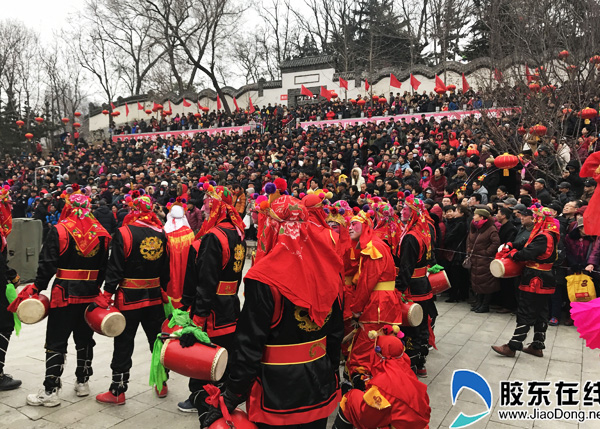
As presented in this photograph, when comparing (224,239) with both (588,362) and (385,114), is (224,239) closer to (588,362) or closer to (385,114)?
(588,362)

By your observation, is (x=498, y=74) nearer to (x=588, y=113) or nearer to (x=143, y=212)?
(x=588, y=113)

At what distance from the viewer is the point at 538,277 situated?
5.35m

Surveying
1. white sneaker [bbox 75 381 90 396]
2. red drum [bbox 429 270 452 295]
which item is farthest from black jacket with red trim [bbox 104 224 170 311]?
red drum [bbox 429 270 452 295]

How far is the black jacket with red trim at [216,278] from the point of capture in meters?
3.75

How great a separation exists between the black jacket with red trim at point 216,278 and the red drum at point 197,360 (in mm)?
762

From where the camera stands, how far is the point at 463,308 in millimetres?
7906

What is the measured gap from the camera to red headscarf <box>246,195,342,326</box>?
2.42 m

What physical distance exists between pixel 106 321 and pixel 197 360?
5.04ft

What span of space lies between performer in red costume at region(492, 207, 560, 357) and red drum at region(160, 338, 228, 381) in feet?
13.2

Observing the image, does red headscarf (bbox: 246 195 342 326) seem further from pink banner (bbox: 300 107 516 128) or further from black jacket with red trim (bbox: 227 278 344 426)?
pink banner (bbox: 300 107 516 128)

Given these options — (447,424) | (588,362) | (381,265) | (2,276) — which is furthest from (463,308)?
(2,276)

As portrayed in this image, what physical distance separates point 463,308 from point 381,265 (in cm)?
475

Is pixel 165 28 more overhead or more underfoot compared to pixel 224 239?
more overhead

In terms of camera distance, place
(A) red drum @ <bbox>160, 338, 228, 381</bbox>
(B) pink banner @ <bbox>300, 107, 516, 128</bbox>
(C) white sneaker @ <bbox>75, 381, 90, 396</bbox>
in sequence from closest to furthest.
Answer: (A) red drum @ <bbox>160, 338, 228, 381</bbox> → (C) white sneaker @ <bbox>75, 381, 90, 396</bbox> → (B) pink banner @ <bbox>300, 107, 516, 128</bbox>
